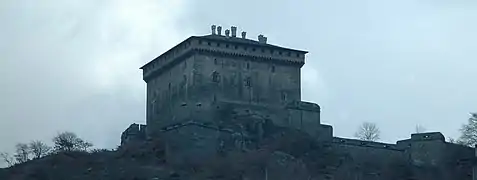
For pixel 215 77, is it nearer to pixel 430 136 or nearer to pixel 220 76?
pixel 220 76

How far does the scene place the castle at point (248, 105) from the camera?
69.2 m

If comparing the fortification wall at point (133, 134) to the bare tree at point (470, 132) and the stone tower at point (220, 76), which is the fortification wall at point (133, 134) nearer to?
the stone tower at point (220, 76)

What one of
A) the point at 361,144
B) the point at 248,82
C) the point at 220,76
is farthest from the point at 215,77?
the point at 361,144

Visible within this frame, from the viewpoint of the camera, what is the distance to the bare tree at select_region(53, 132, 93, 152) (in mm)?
75000

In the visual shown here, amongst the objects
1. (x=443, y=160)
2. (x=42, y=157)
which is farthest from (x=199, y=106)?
(x=443, y=160)

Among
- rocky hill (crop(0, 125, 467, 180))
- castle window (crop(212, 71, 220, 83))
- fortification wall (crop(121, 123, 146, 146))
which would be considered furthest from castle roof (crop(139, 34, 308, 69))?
rocky hill (crop(0, 125, 467, 180))

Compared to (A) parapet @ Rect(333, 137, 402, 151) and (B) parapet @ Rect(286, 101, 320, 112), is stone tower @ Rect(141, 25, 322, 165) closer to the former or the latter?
(B) parapet @ Rect(286, 101, 320, 112)

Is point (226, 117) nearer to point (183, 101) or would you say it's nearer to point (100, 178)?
point (183, 101)

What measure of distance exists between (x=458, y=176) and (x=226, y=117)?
1512cm

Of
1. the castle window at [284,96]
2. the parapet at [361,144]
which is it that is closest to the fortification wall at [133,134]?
the castle window at [284,96]

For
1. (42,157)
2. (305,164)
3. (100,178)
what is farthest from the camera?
(42,157)

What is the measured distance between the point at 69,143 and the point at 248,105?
13.5 meters

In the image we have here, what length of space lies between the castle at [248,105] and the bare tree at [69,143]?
3.63 metres

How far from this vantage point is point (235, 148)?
67500mm
